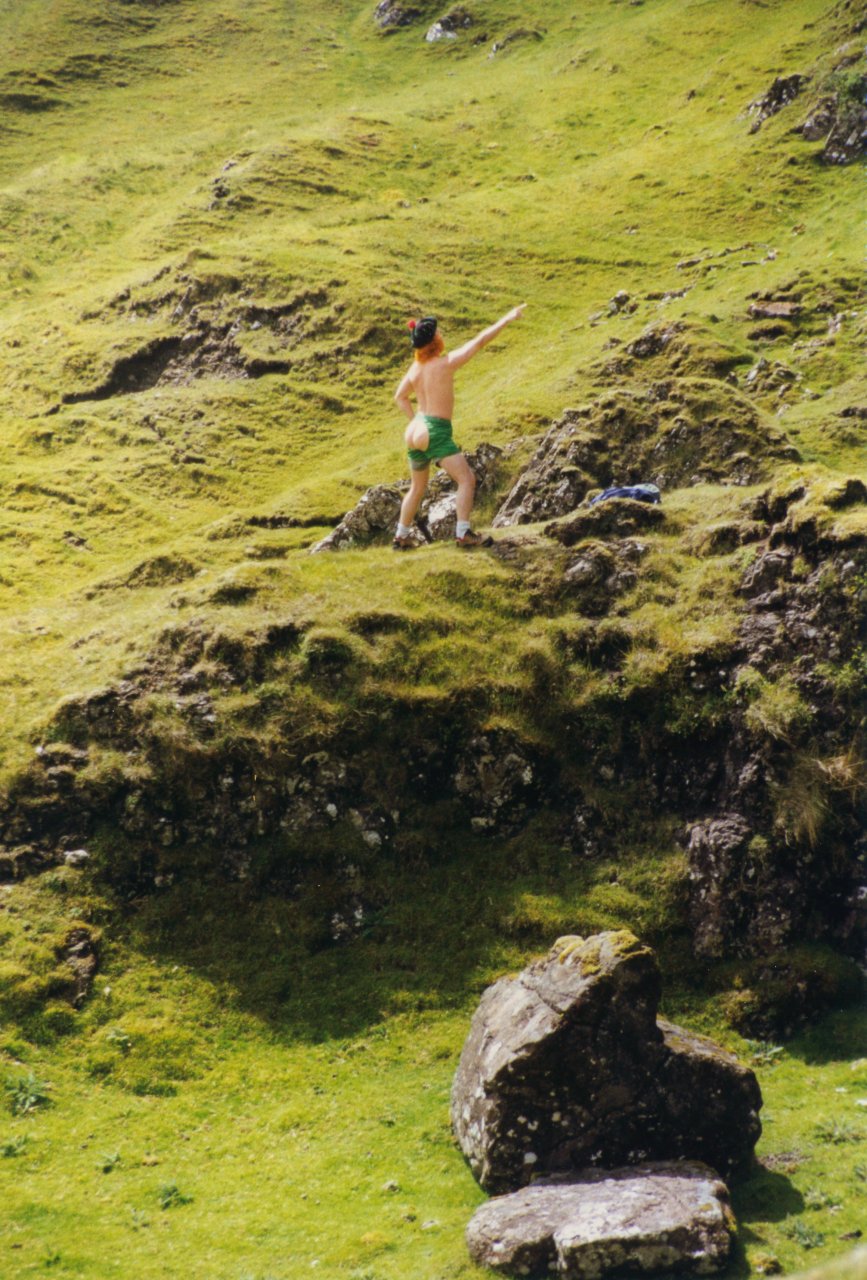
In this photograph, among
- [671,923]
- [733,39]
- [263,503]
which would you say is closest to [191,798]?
[671,923]

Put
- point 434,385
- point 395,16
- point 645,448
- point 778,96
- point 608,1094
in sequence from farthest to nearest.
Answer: point 395,16, point 778,96, point 645,448, point 434,385, point 608,1094

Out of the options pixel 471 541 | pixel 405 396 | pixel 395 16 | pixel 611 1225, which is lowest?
pixel 611 1225

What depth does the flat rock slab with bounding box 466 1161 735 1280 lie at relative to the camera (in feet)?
31.6

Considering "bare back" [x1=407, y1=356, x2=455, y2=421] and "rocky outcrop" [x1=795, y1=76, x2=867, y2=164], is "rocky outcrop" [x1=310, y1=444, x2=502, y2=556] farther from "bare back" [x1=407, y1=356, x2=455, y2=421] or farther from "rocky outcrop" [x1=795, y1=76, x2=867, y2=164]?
"rocky outcrop" [x1=795, y1=76, x2=867, y2=164]

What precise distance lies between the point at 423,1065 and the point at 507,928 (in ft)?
9.33

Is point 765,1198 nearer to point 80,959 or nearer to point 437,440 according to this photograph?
point 80,959

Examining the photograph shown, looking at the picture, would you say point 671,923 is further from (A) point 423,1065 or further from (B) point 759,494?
(B) point 759,494

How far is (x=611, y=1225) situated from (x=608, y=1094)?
1829 millimetres

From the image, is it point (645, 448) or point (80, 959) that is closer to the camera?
point (80, 959)

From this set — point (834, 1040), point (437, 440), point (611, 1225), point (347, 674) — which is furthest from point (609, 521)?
point (611, 1225)

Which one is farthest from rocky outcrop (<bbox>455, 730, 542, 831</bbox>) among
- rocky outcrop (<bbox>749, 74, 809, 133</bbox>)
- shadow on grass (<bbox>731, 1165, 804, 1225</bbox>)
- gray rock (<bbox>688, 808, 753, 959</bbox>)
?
rocky outcrop (<bbox>749, 74, 809, 133</bbox>)

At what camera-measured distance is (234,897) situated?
1670 cm

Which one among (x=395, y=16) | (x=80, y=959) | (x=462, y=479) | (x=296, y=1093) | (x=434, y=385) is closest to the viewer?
(x=296, y=1093)

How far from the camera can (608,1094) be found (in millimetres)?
11609
